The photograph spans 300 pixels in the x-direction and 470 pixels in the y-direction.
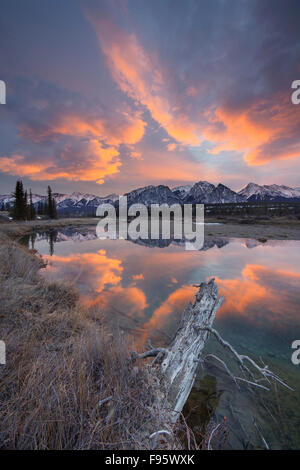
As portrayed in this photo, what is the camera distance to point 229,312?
7.05 meters

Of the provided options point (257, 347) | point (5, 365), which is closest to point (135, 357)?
point (5, 365)

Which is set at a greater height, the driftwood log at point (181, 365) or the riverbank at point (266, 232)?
the riverbank at point (266, 232)

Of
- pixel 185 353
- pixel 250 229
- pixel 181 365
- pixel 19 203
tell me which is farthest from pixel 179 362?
pixel 19 203

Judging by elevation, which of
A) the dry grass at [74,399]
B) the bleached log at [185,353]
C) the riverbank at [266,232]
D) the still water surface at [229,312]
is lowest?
the still water surface at [229,312]

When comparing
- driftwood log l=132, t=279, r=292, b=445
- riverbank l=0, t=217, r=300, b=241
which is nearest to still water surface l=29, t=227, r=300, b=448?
driftwood log l=132, t=279, r=292, b=445

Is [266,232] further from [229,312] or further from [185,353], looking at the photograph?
[185,353]

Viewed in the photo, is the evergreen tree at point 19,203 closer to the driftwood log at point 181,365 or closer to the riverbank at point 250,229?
the riverbank at point 250,229

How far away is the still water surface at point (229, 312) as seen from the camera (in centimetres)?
312

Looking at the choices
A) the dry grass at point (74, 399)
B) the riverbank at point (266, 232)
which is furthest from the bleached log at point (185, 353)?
the riverbank at point (266, 232)

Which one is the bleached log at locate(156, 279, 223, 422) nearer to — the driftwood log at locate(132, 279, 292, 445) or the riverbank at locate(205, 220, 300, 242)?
the driftwood log at locate(132, 279, 292, 445)

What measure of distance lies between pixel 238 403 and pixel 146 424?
256 centimetres

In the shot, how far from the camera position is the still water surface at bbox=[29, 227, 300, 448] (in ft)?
10.2

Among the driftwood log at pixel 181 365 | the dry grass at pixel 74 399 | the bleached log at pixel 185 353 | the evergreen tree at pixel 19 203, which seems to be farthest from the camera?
the evergreen tree at pixel 19 203

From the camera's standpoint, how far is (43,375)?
2324 millimetres
